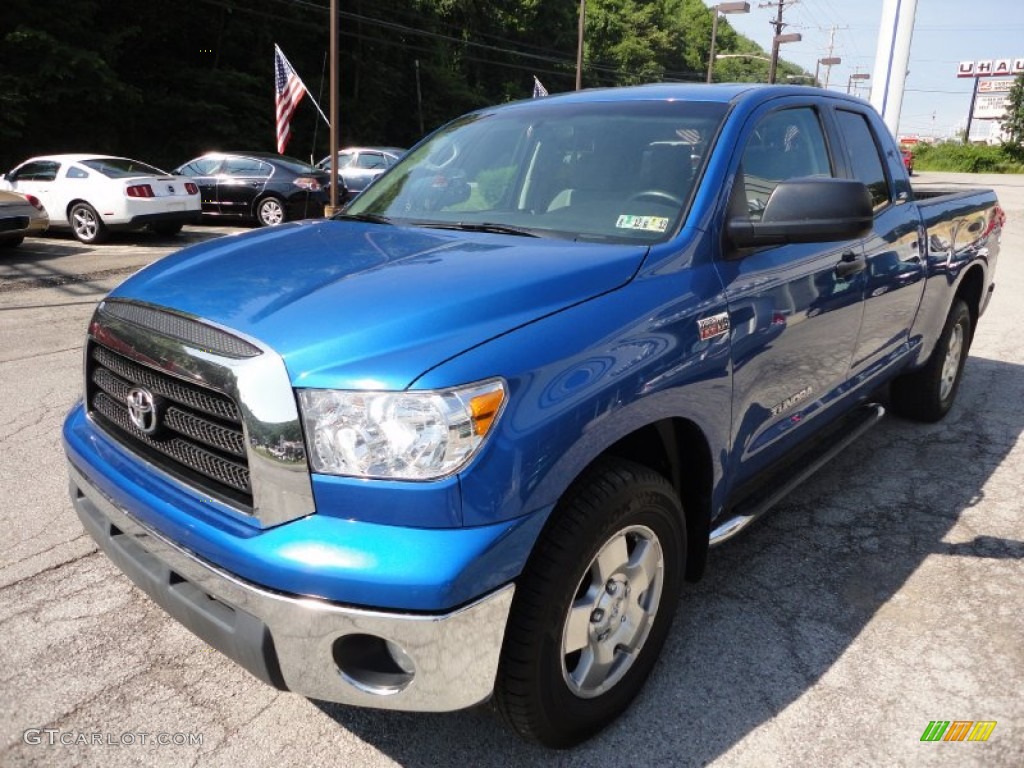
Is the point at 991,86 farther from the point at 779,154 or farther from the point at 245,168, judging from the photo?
the point at 779,154

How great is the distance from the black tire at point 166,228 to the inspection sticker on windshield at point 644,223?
12.1 meters

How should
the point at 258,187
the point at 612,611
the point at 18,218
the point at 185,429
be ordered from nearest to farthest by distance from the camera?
the point at 185,429, the point at 612,611, the point at 18,218, the point at 258,187

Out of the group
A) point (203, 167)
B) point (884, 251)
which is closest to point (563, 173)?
point (884, 251)

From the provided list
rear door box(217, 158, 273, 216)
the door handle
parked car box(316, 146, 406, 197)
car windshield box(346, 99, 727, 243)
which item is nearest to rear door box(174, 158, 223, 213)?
rear door box(217, 158, 273, 216)

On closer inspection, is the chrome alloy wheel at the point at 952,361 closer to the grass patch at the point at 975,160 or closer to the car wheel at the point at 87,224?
the car wheel at the point at 87,224

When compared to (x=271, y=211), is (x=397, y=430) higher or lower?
higher

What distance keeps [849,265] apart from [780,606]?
138 centimetres

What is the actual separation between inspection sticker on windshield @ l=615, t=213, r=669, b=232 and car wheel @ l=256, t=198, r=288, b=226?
13.3m

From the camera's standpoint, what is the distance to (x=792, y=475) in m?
3.13

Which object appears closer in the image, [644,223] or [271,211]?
[644,223]

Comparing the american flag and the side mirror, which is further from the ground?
the american flag

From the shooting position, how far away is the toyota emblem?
2088mm

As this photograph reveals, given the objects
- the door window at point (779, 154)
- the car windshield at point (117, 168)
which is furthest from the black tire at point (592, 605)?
the car windshield at point (117, 168)

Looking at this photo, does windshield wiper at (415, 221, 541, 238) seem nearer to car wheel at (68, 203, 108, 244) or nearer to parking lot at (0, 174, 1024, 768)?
parking lot at (0, 174, 1024, 768)
